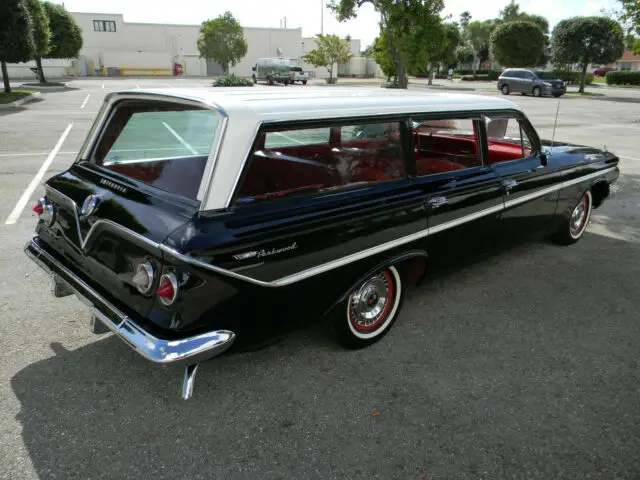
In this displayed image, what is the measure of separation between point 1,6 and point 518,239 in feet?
74.4

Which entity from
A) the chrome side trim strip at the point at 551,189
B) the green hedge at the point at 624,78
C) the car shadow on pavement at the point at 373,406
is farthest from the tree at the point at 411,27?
the green hedge at the point at 624,78

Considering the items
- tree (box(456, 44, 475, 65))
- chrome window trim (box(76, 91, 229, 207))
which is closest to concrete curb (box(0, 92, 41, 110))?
chrome window trim (box(76, 91, 229, 207))

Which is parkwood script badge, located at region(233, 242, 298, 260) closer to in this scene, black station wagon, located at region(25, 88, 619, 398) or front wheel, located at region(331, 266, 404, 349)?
black station wagon, located at region(25, 88, 619, 398)

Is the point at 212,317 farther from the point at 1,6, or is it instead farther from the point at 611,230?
the point at 1,6

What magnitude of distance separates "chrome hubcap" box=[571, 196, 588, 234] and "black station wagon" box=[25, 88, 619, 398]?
55.8 inches

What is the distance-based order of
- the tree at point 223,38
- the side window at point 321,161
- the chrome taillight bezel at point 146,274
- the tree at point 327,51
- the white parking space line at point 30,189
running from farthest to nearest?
the tree at point 223,38
the tree at point 327,51
the white parking space line at point 30,189
the side window at point 321,161
the chrome taillight bezel at point 146,274

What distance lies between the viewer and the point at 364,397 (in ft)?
9.54

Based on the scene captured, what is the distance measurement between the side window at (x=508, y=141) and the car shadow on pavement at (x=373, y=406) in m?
1.39

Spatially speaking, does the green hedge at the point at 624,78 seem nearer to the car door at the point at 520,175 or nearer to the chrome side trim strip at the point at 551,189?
the chrome side trim strip at the point at 551,189

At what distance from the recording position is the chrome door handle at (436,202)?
A: 343 cm

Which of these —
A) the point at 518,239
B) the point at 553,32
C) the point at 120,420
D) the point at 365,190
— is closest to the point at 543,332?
the point at 518,239

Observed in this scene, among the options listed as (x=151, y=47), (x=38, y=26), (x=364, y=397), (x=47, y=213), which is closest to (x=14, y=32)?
(x=38, y=26)

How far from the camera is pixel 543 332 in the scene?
3652 millimetres

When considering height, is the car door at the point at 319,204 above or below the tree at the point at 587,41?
below
